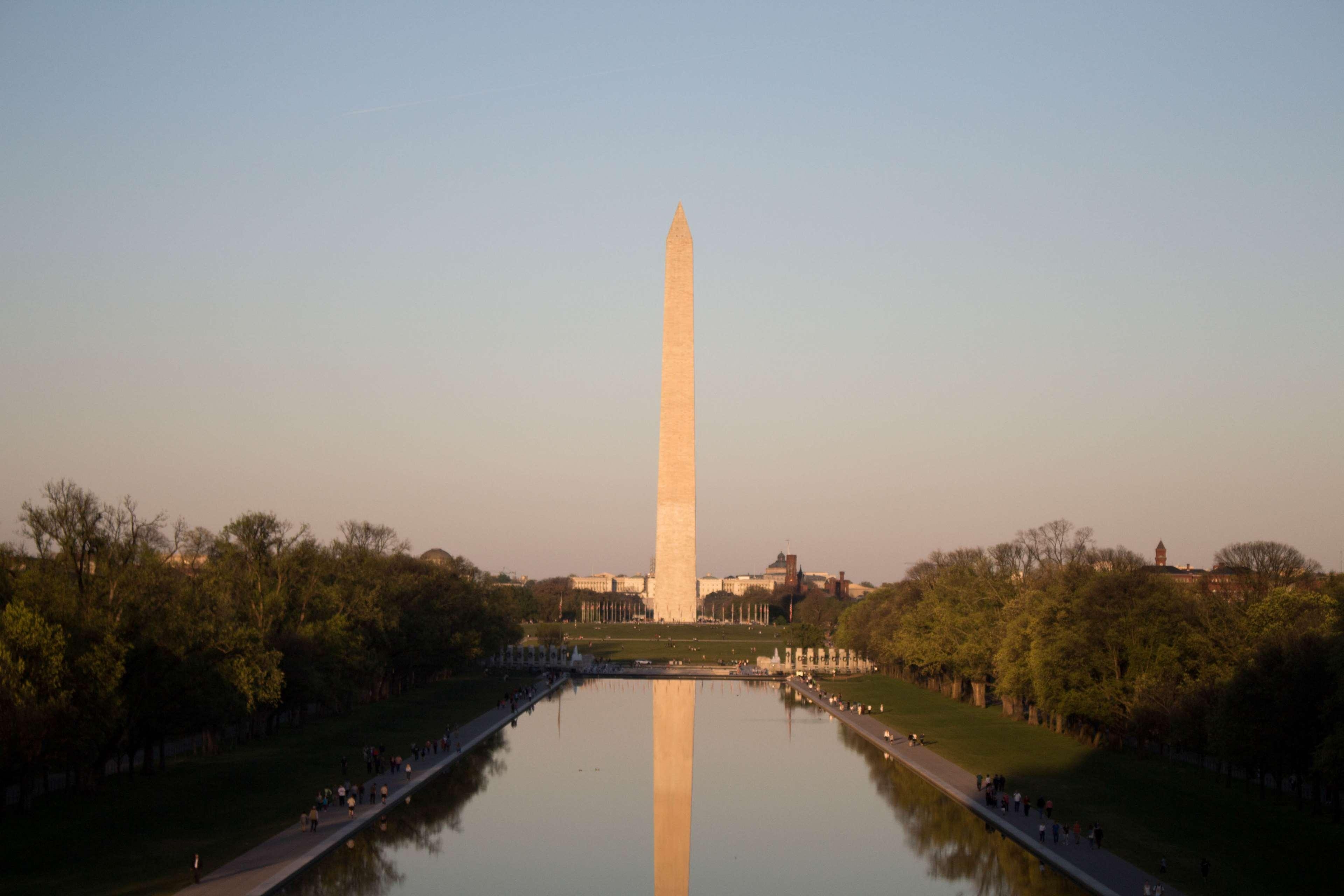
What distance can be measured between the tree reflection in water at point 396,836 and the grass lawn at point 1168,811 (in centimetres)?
1489

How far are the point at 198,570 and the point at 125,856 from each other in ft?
88.7

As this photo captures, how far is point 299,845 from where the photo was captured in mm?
28297

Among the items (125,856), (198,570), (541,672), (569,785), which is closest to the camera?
(125,856)

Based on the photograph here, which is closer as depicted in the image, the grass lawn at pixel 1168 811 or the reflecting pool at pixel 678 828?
the grass lawn at pixel 1168 811

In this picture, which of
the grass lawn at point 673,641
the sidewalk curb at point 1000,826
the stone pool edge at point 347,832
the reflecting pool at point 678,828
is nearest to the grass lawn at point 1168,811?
the sidewalk curb at point 1000,826

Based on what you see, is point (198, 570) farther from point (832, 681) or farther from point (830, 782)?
point (832, 681)

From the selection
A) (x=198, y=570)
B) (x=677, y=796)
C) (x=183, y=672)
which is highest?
(x=198, y=570)

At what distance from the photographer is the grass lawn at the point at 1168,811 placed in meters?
26.6

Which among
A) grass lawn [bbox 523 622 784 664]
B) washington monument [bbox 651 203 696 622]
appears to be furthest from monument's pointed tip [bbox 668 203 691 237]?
grass lawn [bbox 523 622 784 664]

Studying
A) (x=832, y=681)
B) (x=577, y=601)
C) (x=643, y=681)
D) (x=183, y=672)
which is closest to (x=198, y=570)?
(x=183, y=672)

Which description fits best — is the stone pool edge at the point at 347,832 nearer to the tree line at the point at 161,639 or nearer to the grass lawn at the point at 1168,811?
the tree line at the point at 161,639

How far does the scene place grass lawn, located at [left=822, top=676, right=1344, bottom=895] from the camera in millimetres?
26578

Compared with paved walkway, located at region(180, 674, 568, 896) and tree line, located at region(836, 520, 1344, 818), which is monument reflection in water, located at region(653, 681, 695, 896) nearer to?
paved walkway, located at region(180, 674, 568, 896)

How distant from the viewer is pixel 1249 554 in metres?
58.7
